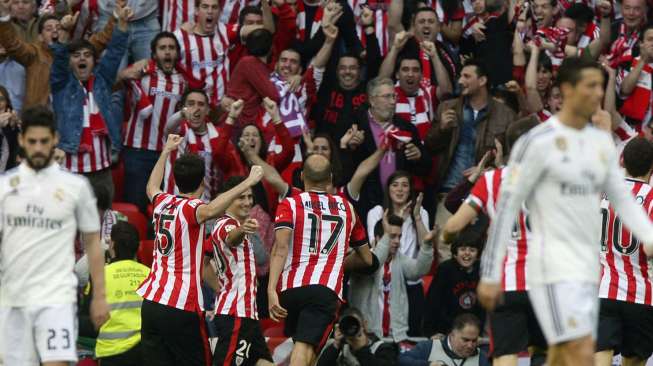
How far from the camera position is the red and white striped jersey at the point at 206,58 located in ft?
53.8

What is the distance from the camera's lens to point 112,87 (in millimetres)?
16047

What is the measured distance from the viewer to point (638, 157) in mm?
11430

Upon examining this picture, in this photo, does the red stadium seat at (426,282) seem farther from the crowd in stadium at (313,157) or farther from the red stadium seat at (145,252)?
the red stadium seat at (145,252)

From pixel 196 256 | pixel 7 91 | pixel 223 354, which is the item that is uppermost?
pixel 7 91

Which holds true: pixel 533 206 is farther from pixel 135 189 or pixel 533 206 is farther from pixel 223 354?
pixel 135 189

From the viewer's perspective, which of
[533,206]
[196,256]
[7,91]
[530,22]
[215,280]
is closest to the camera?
[533,206]

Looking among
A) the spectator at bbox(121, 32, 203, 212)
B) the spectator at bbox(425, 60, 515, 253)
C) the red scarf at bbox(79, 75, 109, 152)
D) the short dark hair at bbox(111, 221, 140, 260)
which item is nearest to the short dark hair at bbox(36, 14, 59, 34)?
the red scarf at bbox(79, 75, 109, 152)

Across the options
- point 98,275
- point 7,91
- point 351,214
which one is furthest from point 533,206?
point 7,91

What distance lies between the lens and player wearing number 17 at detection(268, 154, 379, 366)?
484 inches

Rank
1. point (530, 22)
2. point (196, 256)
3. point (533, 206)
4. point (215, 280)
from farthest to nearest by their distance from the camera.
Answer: point (530, 22)
point (215, 280)
point (196, 256)
point (533, 206)

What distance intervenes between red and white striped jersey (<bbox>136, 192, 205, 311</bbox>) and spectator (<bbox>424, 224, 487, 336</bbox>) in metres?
2.91

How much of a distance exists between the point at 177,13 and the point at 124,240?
5367mm

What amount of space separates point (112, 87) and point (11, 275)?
6.79m

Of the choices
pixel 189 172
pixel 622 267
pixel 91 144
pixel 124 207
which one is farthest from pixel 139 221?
pixel 622 267
